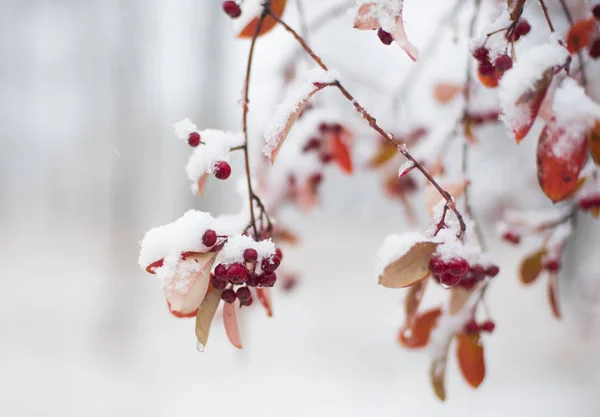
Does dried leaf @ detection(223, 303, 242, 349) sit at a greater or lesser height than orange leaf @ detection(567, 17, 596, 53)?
lesser

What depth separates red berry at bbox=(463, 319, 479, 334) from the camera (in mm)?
732

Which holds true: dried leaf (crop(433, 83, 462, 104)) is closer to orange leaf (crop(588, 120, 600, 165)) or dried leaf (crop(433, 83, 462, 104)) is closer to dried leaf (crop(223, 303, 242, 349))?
orange leaf (crop(588, 120, 600, 165))

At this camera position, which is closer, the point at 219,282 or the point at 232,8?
the point at 219,282

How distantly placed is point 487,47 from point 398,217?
13.4m

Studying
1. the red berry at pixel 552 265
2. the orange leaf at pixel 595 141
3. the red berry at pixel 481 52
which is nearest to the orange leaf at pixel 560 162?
the orange leaf at pixel 595 141

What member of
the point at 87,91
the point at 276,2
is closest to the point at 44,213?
the point at 87,91

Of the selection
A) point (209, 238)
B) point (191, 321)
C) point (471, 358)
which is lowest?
point (471, 358)

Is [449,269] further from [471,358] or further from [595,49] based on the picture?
[595,49]

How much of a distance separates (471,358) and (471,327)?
1.7 inches

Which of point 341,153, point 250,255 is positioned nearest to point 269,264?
point 250,255

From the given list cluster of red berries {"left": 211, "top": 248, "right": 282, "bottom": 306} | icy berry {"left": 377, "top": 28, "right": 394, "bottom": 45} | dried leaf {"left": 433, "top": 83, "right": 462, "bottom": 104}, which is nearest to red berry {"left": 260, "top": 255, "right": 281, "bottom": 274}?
cluster of red berries {"left": 211, "top": 248, "right": 282, "bottom": 306}

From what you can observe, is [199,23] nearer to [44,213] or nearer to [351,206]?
[44,213]

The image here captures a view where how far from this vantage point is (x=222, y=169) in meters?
0.54

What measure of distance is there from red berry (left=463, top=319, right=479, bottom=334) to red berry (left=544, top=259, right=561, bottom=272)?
0.23 meters
